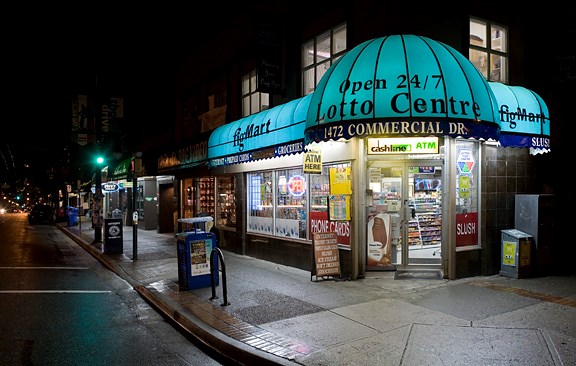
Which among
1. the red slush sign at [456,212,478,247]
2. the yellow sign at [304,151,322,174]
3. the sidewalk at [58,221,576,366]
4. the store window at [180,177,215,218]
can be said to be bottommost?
the sidewalk at [58,221,576,366]

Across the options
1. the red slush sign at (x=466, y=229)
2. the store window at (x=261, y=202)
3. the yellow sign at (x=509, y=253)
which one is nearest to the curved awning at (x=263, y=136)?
the store window at (x=261, y=202)

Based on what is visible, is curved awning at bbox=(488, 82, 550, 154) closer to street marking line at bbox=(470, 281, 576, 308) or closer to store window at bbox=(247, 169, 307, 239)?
street marking line at bbox=(470, 281, 576, 308)

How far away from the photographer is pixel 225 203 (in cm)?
1553

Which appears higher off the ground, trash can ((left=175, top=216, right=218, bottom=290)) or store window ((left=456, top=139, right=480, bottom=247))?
store window ((left=456, top=139, right=480, bottom=247))

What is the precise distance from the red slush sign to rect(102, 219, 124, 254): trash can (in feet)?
36.6

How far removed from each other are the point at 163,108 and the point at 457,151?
1685 centimetres

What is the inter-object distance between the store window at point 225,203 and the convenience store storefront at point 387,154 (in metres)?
2.33

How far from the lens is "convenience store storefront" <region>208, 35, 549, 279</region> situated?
7.85 metres

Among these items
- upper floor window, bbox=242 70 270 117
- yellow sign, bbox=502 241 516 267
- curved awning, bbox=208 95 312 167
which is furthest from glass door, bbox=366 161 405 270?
upper floor window, bbox=242 70 270 117

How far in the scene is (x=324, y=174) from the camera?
1072 centimetres

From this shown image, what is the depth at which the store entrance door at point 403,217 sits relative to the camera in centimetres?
987

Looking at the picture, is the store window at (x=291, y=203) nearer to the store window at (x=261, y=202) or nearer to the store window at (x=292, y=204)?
the store window at (x=292, y=204)

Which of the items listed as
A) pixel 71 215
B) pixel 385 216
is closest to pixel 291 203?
pixel 385 216

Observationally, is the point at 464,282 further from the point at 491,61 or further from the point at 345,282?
the point at 491,61
